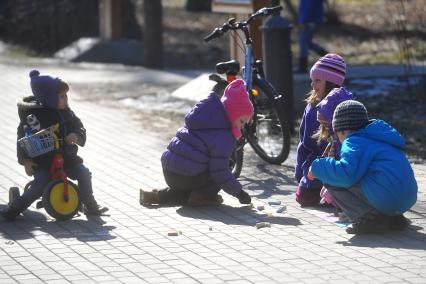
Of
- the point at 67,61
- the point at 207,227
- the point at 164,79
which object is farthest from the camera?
the point at 67,61

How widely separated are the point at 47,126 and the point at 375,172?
2427 mm

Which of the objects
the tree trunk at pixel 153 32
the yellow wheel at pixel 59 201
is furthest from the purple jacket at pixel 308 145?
the tree trunk at pixel 153 32

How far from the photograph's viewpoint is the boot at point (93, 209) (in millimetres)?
8016

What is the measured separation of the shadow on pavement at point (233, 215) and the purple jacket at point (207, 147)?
18cm

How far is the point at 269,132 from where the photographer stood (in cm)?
1049

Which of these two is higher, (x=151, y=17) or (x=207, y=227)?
(x=151, y=17)

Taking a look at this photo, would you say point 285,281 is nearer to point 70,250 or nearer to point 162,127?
point 70,250

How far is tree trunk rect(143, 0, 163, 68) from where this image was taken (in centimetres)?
1697

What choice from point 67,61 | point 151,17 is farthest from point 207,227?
point 67,61

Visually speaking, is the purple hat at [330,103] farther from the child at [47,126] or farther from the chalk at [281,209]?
the child at [47,126]

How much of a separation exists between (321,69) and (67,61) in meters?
10.5

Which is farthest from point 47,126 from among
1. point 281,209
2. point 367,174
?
point 367,174

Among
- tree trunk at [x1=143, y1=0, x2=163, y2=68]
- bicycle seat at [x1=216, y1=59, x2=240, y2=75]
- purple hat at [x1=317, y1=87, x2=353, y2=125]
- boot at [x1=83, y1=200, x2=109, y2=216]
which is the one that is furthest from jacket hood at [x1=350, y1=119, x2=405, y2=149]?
tree trunk at [x1=143, y1=0, x2=163, y2=68]

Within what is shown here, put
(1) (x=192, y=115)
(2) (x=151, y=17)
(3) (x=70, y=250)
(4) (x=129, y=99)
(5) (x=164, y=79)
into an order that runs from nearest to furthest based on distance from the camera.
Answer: (3) (x=70, y=250) → (1) (x=192, y=115) → (4) (x=129, y=99) → (5) (x=164, y=79) → (2) (x=151, y=17)
